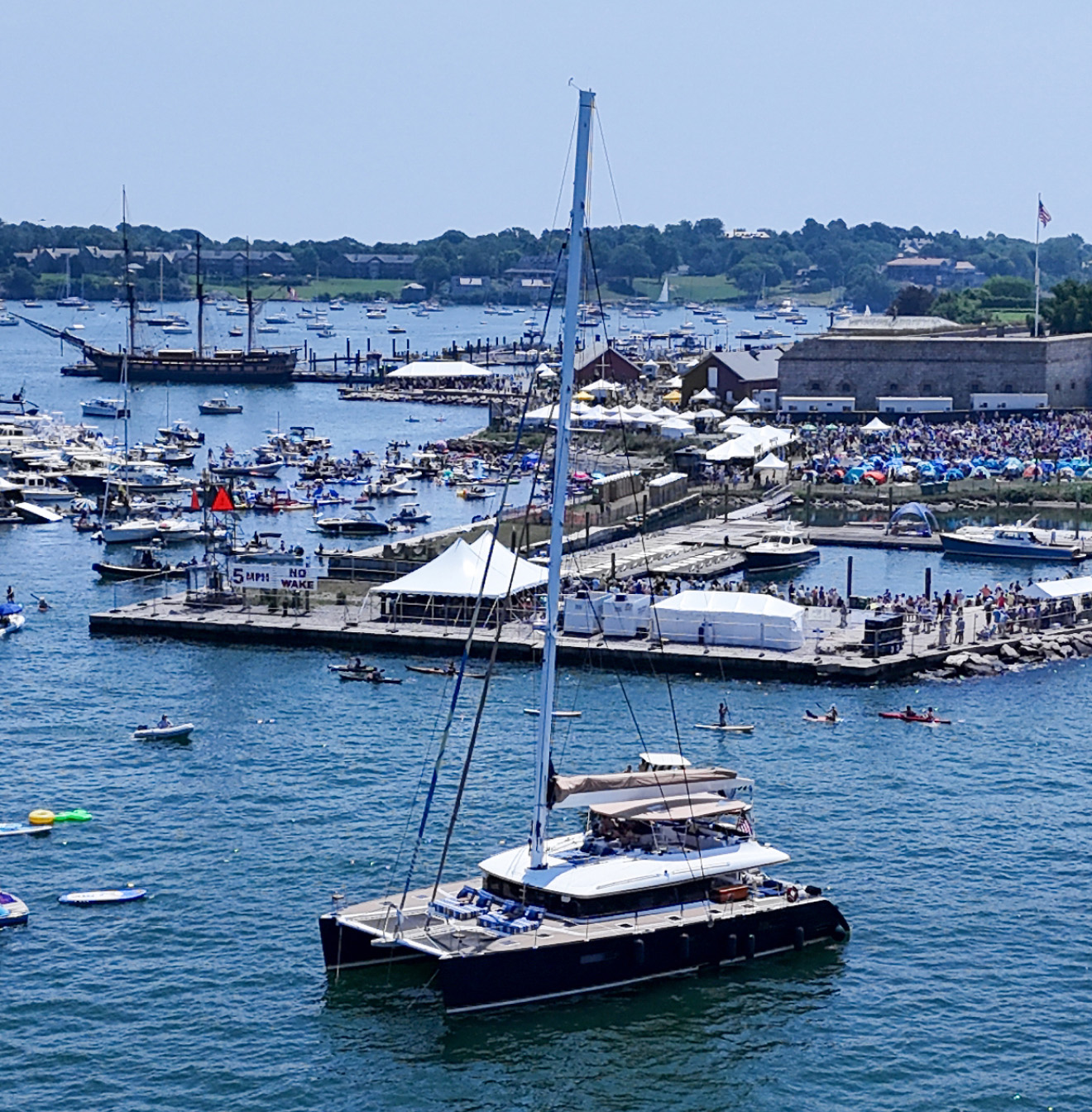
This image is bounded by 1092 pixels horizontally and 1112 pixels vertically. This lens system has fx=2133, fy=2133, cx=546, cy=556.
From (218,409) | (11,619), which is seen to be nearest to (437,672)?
(11,619)

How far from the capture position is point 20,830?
4244cm

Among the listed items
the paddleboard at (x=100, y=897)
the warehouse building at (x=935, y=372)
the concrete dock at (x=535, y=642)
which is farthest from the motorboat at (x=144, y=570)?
the warehouse building at (x=935, y=372)

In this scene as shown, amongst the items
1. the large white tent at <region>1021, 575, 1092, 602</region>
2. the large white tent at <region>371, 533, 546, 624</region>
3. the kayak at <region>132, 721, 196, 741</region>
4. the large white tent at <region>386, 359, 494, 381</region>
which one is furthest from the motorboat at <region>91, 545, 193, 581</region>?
the large white tent at <region>386, 359, 494, 381</region>

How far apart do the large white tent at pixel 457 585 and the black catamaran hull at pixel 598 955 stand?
25291 mm

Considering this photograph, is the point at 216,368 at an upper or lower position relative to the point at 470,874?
upper

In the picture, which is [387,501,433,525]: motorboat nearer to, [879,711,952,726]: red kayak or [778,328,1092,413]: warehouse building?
[778,328,1092,413]: warehouse building

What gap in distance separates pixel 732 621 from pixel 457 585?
317 inches

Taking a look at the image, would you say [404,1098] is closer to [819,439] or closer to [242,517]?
[242,517]

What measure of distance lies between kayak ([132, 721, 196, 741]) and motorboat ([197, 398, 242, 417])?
89.6m

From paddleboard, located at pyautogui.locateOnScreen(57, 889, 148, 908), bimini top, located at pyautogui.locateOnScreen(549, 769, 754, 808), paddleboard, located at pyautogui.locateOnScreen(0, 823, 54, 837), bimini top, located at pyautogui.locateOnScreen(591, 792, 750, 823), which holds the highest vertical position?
bimini top, located at pyautogui.locateOnScreen(549, 769, 754, 808)

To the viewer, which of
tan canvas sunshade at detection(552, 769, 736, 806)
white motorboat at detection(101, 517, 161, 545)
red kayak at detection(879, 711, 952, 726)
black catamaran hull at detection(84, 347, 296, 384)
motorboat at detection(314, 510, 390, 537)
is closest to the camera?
tan canvas sunshade at detection(552, 769, 736, 806)

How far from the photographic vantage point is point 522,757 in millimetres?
47781

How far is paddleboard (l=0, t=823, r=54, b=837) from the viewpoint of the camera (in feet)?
139

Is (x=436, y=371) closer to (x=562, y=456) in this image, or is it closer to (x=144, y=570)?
(x=144, y=570)
